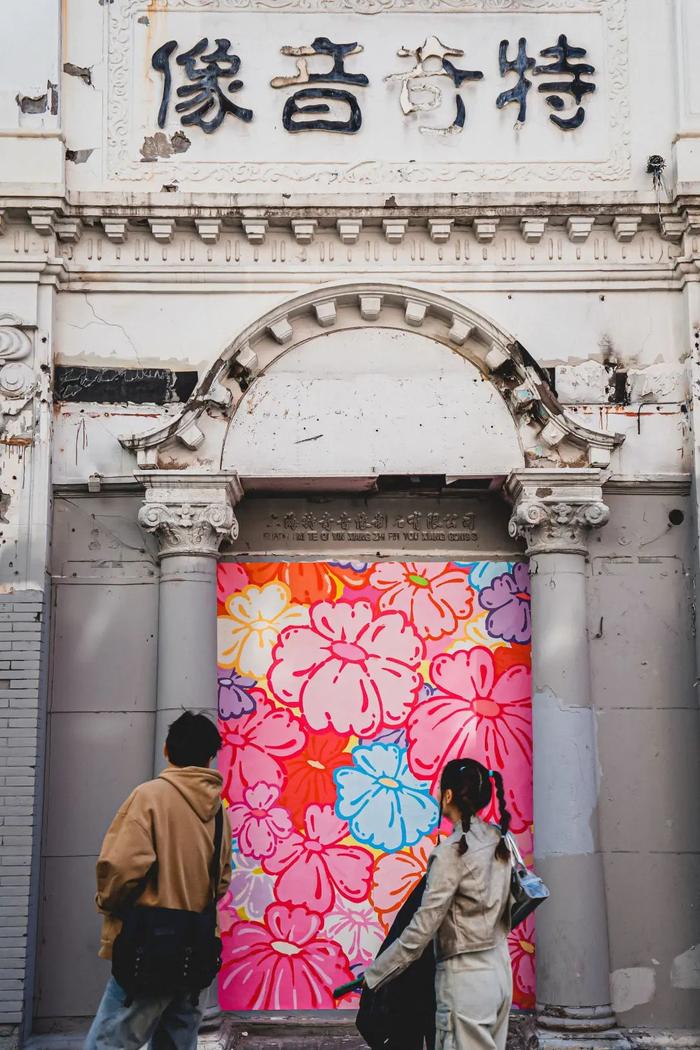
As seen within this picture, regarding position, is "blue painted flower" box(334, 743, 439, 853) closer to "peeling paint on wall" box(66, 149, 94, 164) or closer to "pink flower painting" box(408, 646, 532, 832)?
"pink flower painting" box(408, 646, 532, 832)

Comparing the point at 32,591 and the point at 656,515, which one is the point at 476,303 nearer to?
the point at 656,515

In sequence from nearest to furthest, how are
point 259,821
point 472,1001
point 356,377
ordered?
point 472,1001 → point 259,821 → point 356,377

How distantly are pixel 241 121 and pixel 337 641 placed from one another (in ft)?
12.1

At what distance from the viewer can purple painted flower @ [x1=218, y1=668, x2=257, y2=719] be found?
29.9 ft

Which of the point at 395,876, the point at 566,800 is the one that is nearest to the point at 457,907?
the point at 566,800

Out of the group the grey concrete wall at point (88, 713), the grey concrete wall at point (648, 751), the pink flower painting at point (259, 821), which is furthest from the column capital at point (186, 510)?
the grey concrete wall at point (648, 751)

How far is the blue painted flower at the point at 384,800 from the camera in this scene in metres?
8.99

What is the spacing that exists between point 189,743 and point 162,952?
33.5 inches

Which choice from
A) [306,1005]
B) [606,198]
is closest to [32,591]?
[306,1005]

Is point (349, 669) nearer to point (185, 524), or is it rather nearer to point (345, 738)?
point (345, 738)

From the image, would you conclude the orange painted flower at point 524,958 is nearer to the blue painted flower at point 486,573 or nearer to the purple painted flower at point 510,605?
the purple painted flower at point 510,605

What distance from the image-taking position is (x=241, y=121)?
9406mm

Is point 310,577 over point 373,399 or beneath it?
beneath

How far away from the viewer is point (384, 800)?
9.02 meters
